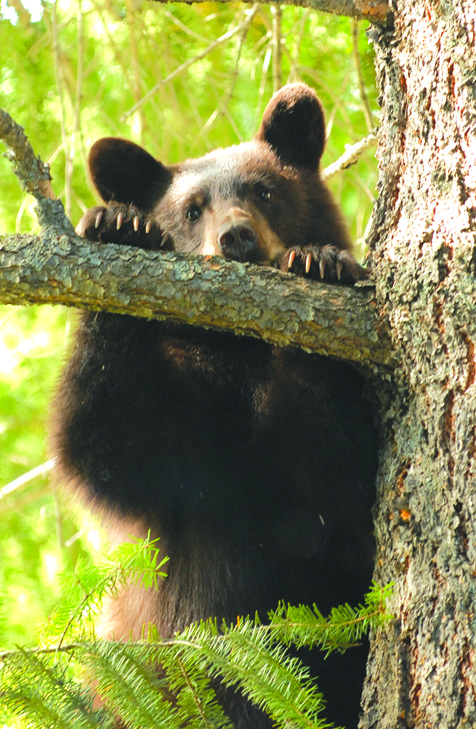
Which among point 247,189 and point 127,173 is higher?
point 127,173

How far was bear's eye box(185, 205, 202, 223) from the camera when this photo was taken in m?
3.79

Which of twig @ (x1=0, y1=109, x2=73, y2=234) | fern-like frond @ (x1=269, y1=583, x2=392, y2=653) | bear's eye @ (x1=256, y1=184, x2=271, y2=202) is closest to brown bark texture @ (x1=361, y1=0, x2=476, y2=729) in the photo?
fern-like frond @ (x1=269, y1=583, x2=392, y2=653)

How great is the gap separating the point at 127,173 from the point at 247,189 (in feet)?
2.15

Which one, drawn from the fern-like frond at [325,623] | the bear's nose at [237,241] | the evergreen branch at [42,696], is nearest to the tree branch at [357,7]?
the bear's nose at [237,241]

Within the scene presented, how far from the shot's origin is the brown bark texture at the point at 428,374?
6.24 ft

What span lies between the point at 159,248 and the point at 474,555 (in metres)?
1.51

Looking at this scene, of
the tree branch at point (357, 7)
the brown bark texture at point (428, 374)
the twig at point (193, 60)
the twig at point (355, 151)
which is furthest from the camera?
the twig at point (193, 60)

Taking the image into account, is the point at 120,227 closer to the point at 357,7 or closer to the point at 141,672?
the point at 357,7

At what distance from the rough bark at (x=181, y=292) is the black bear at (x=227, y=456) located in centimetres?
29

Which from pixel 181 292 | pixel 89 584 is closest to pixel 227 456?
pixel 181 292

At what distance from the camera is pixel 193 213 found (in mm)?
3799

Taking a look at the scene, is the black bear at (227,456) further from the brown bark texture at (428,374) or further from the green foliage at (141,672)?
the green foliage at (141,672)

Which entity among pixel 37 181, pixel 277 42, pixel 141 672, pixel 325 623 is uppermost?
pixel 277 42

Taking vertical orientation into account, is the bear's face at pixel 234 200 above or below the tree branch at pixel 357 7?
below
